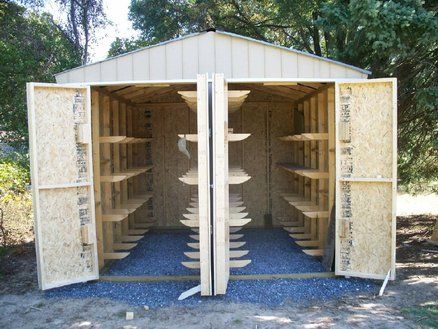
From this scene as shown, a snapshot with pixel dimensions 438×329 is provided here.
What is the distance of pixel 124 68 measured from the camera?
5.26m

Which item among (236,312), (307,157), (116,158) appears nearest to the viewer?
(236,312)

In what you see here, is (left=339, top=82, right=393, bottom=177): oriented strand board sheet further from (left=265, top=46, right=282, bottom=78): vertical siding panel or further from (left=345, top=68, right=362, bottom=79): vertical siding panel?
(left=265, top=46, right=282, bottom=78): vertical siding panel

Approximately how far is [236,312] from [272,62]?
2966 mm

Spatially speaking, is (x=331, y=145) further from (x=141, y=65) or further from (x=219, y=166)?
(x=141, y=65)

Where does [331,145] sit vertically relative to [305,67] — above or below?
below

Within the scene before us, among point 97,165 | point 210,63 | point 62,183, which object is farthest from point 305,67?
point 62,183

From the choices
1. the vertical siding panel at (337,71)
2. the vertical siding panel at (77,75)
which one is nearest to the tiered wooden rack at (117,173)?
the vertical siding panel at (77,75)

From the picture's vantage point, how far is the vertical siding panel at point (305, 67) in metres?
5.30

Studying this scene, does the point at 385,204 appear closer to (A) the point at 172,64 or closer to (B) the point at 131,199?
(A) the point at 172,64

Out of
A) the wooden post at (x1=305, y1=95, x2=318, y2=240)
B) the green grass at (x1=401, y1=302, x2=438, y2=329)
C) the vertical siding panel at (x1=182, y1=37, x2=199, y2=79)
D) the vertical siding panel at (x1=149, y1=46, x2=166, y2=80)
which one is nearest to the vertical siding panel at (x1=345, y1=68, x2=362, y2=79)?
the wooden post at (x1=305, y1=95, x2=318, y2=240)

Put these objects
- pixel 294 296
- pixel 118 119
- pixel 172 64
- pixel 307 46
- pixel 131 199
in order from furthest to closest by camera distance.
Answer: pixel 307 46 < pixel 131 199 < pixel 118 119 < pixel 172 64 < pixel 294 296

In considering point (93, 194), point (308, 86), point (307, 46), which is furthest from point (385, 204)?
point (307, 46)

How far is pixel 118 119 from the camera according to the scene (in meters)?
6.85

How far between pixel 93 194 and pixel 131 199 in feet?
7.35
